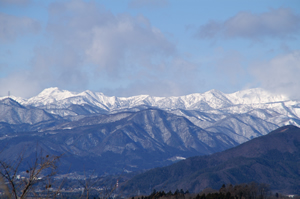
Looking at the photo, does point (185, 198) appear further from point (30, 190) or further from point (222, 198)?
point (30, 190)

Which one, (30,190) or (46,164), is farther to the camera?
(30,190)

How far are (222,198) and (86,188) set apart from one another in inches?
3766

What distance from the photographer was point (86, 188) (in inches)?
718

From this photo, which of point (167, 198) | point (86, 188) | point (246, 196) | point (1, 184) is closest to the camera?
point (1, 184)

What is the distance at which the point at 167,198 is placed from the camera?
16400 cm

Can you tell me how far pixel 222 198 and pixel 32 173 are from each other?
319 feet

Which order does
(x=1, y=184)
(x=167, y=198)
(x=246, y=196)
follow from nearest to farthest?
(x=1, y=184) < (x=246, y=196) < (x=167, y=198)

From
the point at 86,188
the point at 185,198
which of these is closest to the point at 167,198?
the point at 185,198

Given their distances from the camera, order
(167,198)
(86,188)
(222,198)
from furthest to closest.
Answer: (167,198)
(222,198)
(86,188)

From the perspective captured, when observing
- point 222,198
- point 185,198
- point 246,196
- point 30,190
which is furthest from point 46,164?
point 185,198

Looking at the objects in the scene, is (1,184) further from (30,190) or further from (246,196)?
(246,196)

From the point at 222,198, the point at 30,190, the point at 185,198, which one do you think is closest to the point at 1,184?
the point at 30,190

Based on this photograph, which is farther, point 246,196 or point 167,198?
point 167,198

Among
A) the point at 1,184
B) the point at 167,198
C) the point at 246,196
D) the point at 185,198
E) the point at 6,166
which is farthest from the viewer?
the point at 185,198
